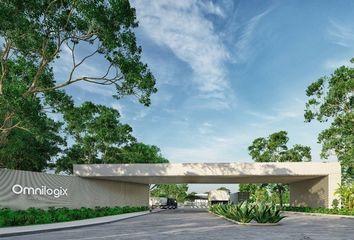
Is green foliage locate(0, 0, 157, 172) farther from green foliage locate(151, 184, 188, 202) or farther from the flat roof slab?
green foliage locate(151, 184, 188, 202)

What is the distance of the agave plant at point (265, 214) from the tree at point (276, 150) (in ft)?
111

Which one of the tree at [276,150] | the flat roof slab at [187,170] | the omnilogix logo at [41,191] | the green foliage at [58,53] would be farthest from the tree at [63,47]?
the tree at [276,150]

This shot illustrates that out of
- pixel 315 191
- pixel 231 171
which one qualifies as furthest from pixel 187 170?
pixel 315 191

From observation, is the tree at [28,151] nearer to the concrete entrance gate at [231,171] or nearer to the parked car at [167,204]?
the concrete entrance gate at [231,171]

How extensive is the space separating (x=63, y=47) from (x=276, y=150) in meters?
41.0

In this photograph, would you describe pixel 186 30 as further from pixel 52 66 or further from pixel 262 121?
pixel 262 121

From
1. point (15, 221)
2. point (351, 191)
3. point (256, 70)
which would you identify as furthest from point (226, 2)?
point (351, 191)

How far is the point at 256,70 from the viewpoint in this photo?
91.4 feet

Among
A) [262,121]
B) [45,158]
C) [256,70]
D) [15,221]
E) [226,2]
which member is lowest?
[15,221]

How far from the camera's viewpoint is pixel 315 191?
134 feet

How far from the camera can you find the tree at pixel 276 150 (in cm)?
5550

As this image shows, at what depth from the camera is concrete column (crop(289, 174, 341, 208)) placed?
3595 cm

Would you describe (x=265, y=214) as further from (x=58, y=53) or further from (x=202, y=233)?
(x=58, y=53)

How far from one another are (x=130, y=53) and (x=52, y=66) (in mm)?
5217
